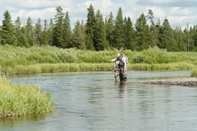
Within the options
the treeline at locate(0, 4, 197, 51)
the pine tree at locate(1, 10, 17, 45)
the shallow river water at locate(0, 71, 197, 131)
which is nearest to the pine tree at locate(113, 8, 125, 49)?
the treeline at locate(0, 4, 197, 51)

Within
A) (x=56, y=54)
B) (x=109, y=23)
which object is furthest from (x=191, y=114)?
(x=109, y=23)

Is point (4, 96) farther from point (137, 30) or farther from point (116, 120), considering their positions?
point (137, 30)

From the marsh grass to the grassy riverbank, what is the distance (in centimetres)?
3032

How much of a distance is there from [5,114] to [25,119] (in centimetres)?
72

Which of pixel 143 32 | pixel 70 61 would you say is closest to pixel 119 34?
pixel 143 32

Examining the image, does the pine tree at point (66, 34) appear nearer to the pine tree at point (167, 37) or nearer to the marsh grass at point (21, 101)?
the pine tree at point (167, 37)

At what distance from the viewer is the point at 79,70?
2315 inches

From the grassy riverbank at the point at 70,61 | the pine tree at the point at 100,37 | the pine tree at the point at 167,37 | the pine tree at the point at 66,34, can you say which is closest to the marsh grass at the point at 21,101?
the grassy riverbank at the point at 70,61

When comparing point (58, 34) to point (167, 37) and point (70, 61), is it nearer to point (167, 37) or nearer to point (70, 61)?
point (167, 37)

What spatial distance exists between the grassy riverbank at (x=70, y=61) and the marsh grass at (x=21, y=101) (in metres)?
30.3

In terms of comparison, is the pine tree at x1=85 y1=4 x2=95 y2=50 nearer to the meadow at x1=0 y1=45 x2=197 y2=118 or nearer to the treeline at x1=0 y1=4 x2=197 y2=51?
the treeline at x1=0 y1=4 x2=197 y2=51

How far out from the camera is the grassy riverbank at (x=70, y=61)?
5266cm

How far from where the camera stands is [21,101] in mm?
16766

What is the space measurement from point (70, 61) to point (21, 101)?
158ft
